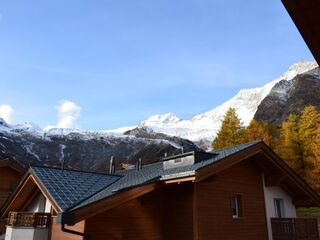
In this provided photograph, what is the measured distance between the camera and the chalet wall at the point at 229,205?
38.9 feet

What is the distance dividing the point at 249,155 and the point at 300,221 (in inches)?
131

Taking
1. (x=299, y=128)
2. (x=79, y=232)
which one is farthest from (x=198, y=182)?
(x=299, y=128)

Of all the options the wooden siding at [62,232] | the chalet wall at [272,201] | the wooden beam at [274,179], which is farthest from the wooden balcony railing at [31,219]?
the wooden beam at [274,179]

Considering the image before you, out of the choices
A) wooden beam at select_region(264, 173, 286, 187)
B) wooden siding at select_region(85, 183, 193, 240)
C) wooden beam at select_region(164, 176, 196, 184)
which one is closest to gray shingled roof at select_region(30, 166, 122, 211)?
wooden siding at select_region(85, 183, 193, 240)

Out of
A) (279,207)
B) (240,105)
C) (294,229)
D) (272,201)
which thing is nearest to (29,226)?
(272,201)

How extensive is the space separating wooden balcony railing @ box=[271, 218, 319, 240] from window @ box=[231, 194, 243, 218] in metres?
1.80

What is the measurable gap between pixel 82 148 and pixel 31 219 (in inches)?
1840

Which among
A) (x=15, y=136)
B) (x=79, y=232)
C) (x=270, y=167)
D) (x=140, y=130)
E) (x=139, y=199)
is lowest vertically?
(x=79, y=232)

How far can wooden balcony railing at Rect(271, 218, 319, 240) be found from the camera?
13359 millimetres

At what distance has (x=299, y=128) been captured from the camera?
34.4 meters

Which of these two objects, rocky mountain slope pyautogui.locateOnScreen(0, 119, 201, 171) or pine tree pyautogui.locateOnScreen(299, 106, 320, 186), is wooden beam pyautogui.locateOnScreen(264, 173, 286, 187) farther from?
rocky mountain slope pyautogui.locateOnScreen(0, 119, 201, 171)

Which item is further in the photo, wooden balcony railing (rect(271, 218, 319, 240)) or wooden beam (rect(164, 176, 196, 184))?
wooden balcony railing (rect(271, 218, 319, 240))

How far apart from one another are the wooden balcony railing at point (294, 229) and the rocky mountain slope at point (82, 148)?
34.6 meters

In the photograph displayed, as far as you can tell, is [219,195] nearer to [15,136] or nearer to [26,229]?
[26,229]
